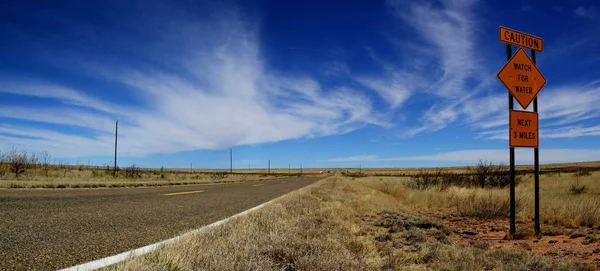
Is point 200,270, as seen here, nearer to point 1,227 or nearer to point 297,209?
point 1,227

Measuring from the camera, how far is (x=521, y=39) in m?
7.80

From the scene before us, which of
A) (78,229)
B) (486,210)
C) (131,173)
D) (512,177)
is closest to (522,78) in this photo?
(512,177)

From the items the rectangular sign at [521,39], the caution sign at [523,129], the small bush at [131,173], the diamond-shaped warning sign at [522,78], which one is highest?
the rectangular sign at [521,39]

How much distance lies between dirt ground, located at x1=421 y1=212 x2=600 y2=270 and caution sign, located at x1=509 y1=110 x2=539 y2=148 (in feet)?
5.70

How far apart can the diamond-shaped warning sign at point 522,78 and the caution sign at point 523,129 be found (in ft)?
0.86

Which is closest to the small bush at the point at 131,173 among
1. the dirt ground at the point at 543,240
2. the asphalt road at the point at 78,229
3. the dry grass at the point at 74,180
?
the dry grass at the point at 74,180

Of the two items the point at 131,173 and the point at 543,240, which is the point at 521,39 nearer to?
the point at 543,240

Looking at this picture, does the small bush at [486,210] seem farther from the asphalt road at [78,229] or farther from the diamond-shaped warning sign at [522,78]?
the asphalt road at [78,229]

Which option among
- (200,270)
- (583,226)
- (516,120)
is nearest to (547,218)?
(583,226)

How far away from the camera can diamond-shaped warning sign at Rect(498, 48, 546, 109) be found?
746cm

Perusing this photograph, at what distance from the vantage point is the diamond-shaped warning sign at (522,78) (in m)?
7.46

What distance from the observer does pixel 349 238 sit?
545 centimetres

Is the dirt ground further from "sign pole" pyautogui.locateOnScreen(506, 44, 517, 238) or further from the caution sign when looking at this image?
the caution sign

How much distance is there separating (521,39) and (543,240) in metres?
4.10
